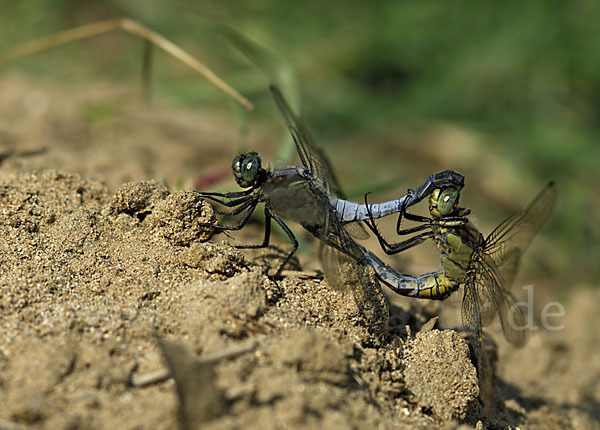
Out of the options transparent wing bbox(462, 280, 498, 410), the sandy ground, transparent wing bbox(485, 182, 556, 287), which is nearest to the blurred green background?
transparent wing bbox(485, 182, 556, 287)

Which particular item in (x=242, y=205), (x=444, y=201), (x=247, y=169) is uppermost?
(x=247, y=169)

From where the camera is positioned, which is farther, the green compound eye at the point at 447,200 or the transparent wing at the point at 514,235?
the transparent wing at the point at 514,235

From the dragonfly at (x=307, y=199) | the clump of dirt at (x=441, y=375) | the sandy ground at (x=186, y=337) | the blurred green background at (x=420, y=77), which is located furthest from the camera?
the blurred green background at (x=420, y=77)

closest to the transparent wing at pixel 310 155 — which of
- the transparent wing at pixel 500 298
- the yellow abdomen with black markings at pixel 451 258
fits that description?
the yellow abdomen with black markings at pixel 451 258

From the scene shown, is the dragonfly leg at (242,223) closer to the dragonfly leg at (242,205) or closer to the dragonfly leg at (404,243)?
the dragonfly leg at (242,205)

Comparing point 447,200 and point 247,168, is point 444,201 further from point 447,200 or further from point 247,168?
point 247,168

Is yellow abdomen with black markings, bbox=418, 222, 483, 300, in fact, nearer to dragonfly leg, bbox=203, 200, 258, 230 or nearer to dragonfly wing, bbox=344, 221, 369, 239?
dragonfly wing, bbox=344, 221, 369, 239

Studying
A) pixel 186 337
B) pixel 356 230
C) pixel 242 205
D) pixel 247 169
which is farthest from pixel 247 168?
pixel 186 337
